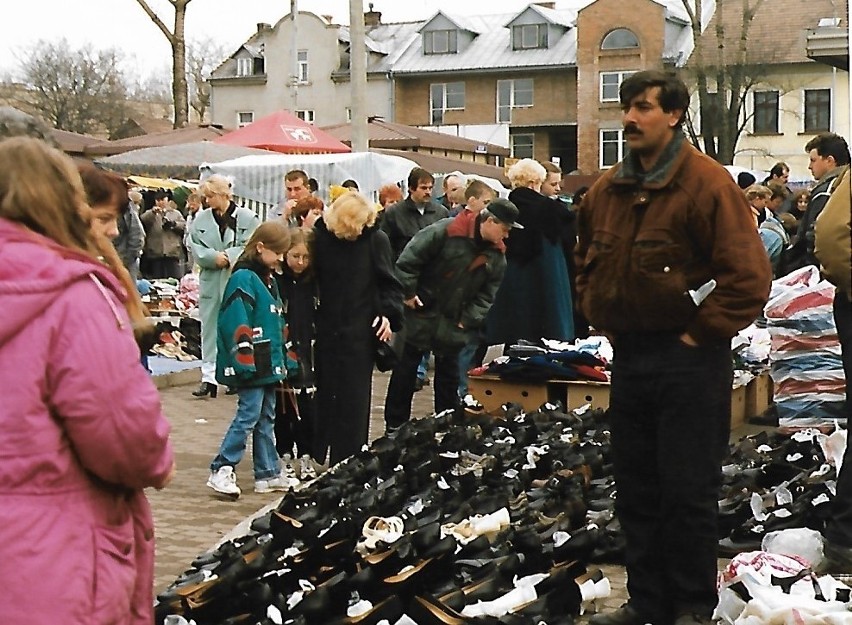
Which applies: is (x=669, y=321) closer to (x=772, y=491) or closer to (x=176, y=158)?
(x=772, y=491)

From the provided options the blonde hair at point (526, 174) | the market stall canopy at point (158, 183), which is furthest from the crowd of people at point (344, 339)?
the market stall canopy at point (158, 183)

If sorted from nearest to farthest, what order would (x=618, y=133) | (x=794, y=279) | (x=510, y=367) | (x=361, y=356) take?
(x=361, y=356)
(x=794, y=279)
(x=510, y=367)
(x=618, y=133)

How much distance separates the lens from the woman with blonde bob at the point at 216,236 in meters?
11.0

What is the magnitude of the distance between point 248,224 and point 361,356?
3.71 m

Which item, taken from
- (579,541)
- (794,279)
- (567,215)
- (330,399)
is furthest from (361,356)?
(567,215)

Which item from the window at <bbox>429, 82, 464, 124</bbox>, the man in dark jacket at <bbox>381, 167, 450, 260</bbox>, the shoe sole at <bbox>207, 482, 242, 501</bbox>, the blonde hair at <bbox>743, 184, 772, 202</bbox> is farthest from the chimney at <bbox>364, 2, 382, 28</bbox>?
the shoe sole at <bbox>207, 482, 242, 501</bbox>

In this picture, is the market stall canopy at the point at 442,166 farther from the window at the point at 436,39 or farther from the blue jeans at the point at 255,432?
the window at the point at 436,39

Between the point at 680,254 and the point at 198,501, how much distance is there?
3.99 metres

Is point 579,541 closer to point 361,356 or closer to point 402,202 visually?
point 361,356

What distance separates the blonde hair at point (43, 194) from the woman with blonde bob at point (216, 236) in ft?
25.3

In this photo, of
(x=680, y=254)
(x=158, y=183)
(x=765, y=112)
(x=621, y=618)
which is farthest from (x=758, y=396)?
(x=765, y=112)

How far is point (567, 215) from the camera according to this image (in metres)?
11.6

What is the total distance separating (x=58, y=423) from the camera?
304 cm

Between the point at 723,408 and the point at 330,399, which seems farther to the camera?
the point at 330,399
